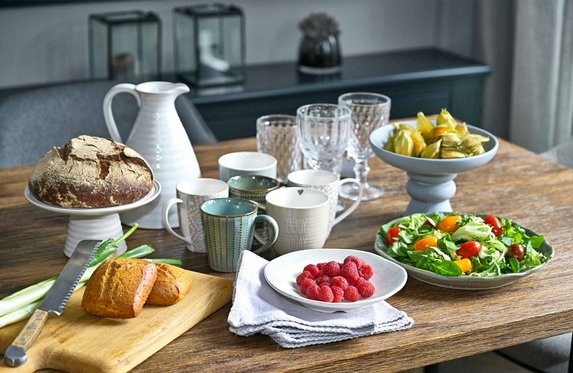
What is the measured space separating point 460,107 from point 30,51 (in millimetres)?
1603

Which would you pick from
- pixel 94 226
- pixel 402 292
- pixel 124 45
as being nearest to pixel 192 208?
pixel 94 226

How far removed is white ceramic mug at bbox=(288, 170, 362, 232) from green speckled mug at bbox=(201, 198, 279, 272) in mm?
125

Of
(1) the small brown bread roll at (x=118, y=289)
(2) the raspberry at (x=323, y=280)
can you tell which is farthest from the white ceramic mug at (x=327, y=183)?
(1) the small brown bread roll at (x=118, y=289)

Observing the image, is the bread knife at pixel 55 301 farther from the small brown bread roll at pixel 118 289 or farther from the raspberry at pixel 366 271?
the raspberry at pixel 366 271

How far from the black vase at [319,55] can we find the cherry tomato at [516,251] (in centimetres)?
193

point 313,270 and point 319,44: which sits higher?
point 319,44

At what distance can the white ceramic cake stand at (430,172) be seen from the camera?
1.53 metres

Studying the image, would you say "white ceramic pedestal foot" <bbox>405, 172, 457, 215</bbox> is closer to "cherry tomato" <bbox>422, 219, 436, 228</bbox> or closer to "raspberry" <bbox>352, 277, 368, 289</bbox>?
"cherry tomato" <bbox>422, 219, 436, 228</bbox>

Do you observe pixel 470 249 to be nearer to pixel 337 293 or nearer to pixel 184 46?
pixel 337 293

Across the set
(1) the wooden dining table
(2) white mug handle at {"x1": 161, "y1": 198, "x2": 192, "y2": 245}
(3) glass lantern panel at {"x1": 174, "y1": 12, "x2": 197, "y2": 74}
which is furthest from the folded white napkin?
(3) glass lantern panel at {"x1": 174, "y1": 12, "x2": 197, "y2": 74}

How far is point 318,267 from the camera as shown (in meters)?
1.30

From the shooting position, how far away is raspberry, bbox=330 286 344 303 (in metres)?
1.22

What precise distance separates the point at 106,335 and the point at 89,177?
30 centimetres

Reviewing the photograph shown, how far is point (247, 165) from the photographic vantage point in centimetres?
170
